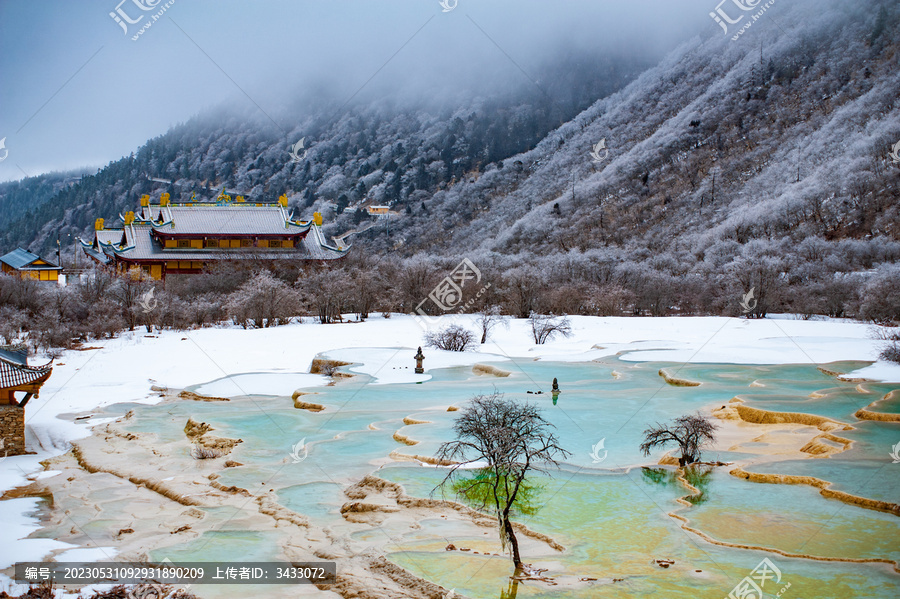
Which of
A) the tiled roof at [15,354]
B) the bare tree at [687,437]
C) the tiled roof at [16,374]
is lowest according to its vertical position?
the bare tree at [687,437]

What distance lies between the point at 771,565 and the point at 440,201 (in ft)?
354

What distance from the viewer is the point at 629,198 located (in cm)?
8825

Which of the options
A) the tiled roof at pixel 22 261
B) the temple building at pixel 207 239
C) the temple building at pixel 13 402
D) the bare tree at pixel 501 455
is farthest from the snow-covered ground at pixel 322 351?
the tiled roof at pixel 22 261

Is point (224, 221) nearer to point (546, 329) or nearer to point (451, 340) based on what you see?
point (451, 340)

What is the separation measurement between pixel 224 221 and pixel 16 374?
148ft

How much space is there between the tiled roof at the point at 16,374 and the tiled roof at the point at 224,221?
43188mm

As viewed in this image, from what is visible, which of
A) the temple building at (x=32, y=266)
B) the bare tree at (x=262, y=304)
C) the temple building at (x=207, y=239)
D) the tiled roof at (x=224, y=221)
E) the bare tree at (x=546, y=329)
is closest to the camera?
the bare tree at (x=546, y=329)

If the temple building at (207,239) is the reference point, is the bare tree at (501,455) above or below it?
below

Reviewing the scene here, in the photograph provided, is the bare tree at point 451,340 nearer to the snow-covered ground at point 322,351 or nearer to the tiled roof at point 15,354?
the snow-covered ground at point 322,351

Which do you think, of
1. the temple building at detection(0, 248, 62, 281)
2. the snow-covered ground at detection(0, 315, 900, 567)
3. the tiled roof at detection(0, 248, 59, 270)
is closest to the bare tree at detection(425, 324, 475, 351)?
the snow-covered ground at detection(0, 315, 900, 567)

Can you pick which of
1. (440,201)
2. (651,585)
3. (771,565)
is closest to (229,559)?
(651,585)

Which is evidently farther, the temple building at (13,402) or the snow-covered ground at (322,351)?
the snow-covered ground at (322,351)

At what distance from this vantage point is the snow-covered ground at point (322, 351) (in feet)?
66.6

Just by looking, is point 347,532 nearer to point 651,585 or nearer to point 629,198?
point 651,585
